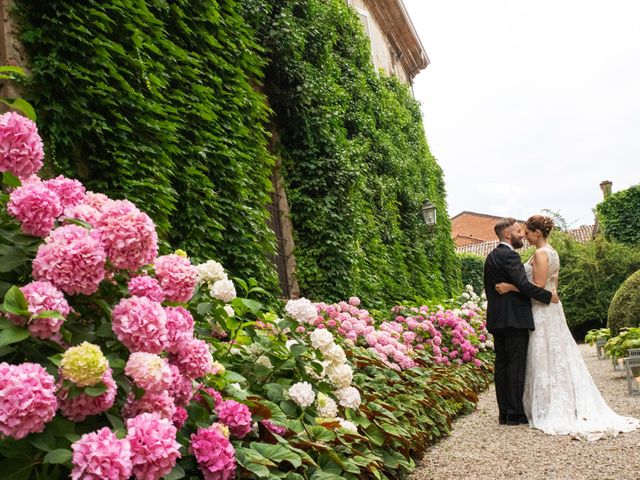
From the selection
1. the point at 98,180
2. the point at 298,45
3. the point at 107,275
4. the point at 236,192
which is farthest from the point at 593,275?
the point at 107,275

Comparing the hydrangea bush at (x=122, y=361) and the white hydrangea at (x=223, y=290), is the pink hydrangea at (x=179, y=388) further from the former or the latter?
the white hydrangea at (x=223, y=290)

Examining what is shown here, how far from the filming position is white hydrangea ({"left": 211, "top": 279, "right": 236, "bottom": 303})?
7.64 feet

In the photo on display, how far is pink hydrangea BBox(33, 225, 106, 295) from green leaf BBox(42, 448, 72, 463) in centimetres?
39

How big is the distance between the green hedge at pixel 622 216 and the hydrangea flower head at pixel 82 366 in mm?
21067

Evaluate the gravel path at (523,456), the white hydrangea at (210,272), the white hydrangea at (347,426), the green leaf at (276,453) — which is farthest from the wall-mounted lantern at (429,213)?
the green leaf at (276,453)

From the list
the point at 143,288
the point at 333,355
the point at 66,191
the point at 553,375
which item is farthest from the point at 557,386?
the point at 66,191

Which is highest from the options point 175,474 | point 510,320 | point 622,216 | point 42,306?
point 622,216

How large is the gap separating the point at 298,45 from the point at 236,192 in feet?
9.00

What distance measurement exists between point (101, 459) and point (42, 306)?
0.40m

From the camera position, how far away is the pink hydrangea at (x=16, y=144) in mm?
1734

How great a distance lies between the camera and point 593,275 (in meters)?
18.1

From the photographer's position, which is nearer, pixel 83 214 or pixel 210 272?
pixel 83 214

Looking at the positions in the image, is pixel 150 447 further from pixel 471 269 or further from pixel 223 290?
pixel 471 269

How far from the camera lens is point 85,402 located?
1491mm
